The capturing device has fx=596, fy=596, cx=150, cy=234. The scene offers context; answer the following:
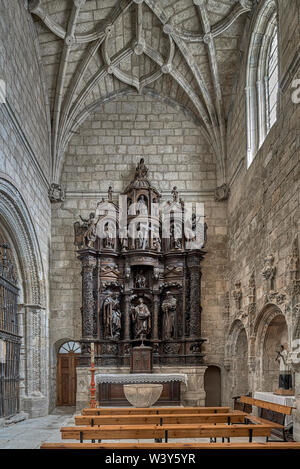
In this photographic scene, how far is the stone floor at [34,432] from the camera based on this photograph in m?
9.50

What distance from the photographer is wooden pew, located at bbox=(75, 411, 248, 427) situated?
8.02 meters

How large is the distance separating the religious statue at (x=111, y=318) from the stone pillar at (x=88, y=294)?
33cm

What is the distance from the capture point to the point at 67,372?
15.6m

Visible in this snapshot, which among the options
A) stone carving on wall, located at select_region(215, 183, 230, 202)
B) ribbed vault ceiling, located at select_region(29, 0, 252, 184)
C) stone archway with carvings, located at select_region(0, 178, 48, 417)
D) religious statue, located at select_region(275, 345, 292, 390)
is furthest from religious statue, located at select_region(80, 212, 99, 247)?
religious statue, located at select_region(275, 345, 292, 390)

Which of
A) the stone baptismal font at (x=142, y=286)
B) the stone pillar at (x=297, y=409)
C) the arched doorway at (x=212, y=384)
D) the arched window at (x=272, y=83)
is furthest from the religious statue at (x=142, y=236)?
the stone pillar at (x=297, y=409)

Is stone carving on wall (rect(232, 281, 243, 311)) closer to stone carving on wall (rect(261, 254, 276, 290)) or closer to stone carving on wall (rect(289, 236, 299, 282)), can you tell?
stone carving on wall (rect(261, 254, 276, 290))

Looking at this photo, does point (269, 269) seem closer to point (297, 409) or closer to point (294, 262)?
point (294, 262)

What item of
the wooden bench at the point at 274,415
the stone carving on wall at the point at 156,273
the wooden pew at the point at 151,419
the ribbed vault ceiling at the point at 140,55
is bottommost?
the wooden bench at the point at 274,415

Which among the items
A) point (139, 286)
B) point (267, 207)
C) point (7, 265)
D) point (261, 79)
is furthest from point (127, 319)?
point (261, 79)

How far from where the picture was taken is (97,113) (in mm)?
16891

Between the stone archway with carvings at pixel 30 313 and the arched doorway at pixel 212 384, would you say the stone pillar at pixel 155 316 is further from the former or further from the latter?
the stone archway with carvings at pixel 30 313

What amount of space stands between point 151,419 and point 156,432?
1168 mm

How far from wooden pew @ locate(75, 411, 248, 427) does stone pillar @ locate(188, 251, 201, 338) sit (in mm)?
6615
